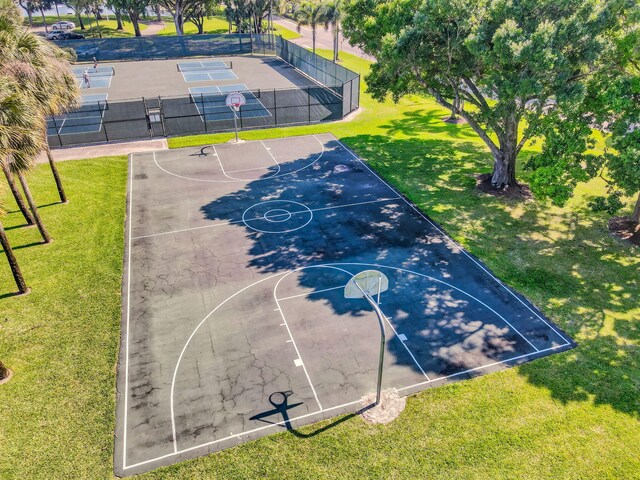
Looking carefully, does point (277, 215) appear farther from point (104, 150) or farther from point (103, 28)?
point (103, 28)

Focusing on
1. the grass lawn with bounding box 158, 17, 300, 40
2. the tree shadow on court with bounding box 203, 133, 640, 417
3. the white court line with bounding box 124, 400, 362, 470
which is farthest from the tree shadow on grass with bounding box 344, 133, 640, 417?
the grass lawn with bounding box 158, 17, 300, 40

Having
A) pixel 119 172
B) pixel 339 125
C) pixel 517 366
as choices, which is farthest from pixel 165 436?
pixel 339 125

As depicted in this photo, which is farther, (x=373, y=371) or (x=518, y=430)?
(x=373, y=371)

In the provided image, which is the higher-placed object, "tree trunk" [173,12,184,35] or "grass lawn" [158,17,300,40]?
"tree trunk" [173,12,184,35]

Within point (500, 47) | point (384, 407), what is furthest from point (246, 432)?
point (500, 47)

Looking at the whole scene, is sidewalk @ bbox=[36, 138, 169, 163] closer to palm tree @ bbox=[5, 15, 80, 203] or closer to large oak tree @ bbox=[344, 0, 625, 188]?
palm tree @ bbox=[5, 15, 80, 203]

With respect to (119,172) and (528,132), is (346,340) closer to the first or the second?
(528,132)
